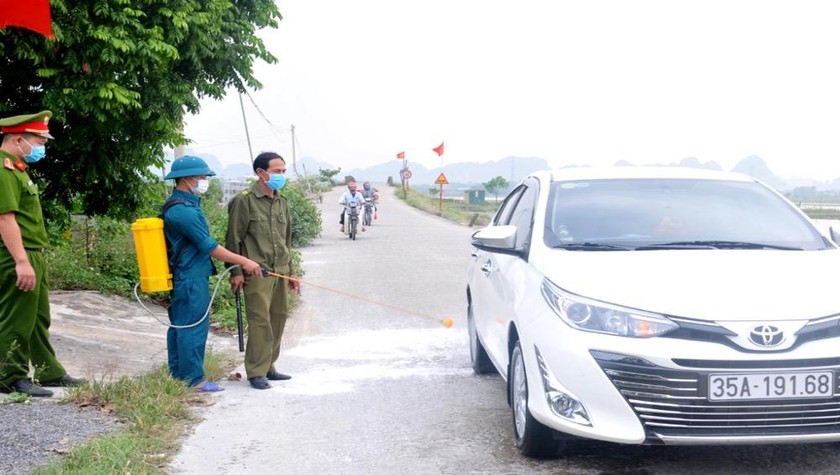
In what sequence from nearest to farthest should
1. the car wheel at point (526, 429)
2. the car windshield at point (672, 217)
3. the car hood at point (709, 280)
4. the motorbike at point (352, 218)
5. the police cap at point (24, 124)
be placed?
1. the car hood at point (709, 280)
2. the car wheel at point (526, 429)
3. the car windshield at point (672, 217)
4. the police cap at point (24, 124)
5. the motorbike at point (352, 218)

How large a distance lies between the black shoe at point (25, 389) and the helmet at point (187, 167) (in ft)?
5.61

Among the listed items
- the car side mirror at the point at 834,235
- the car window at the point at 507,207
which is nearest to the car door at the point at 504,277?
the car window at the point at 507,207

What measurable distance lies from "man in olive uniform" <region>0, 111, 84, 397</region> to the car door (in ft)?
10.0

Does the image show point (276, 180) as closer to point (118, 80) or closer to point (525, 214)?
point (525, 214)

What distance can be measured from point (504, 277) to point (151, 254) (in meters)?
2.55

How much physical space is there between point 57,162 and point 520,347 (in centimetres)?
679

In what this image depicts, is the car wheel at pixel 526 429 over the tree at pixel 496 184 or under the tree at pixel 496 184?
over

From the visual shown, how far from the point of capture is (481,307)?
6754 millimetres

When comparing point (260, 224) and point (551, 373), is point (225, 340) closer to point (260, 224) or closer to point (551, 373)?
point (260, 224)

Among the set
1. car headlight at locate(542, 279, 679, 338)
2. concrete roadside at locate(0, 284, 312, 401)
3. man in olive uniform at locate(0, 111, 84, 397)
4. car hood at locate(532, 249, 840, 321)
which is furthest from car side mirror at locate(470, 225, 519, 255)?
man in olive uniform at locate(0, 111, 84, 397)

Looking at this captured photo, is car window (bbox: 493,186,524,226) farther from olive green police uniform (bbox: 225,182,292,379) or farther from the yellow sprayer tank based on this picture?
the yellow sprayer tank

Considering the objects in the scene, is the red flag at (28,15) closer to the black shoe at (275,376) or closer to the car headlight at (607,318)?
the black shoe at (275,376)

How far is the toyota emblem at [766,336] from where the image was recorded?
13.7 ft

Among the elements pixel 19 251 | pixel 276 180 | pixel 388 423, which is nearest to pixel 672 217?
pixel 388 423
